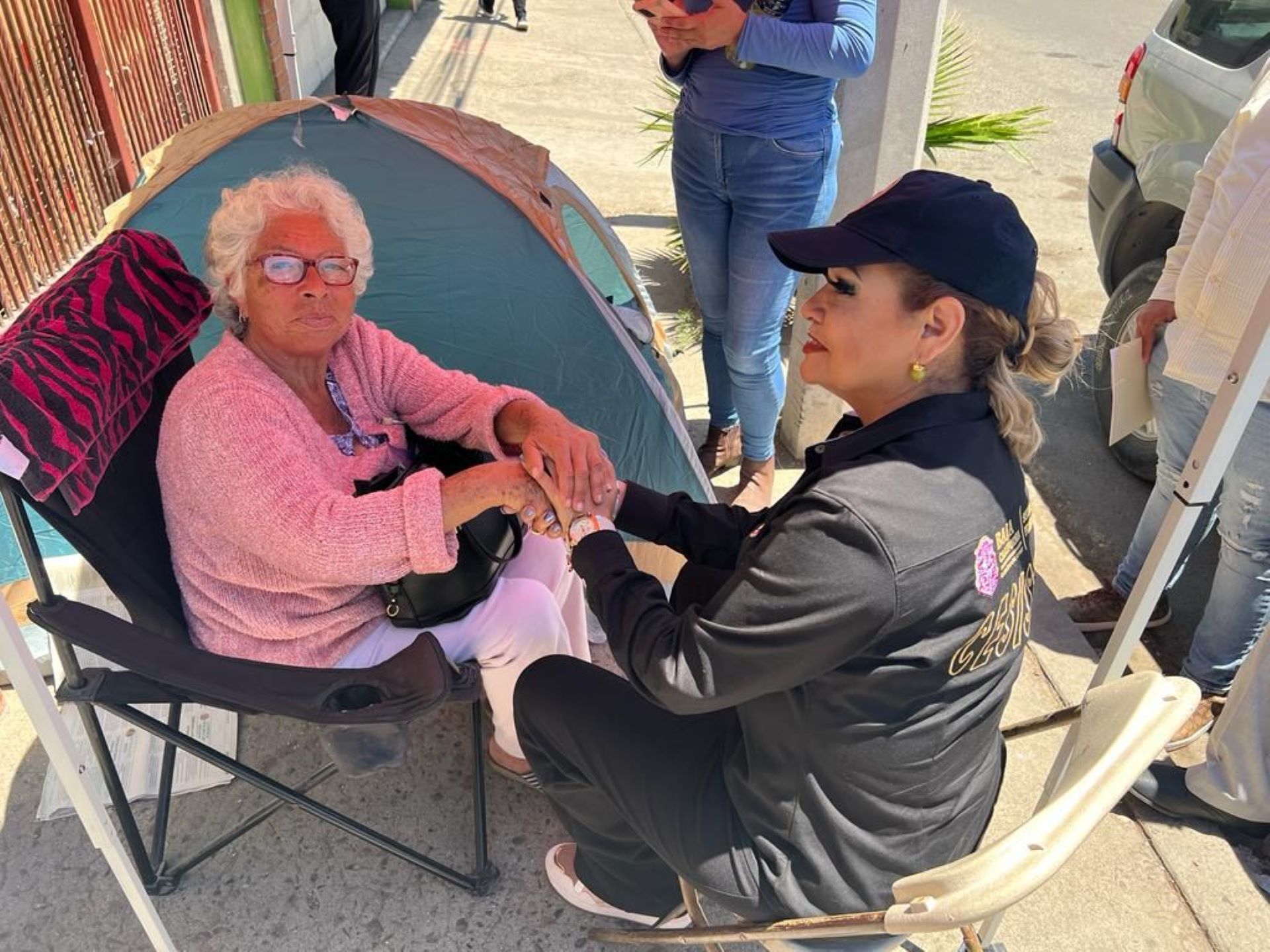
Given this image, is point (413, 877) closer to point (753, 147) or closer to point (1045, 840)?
point (1045, 840)

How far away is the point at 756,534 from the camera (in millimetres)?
1509

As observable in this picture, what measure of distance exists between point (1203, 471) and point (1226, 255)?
0.67 m

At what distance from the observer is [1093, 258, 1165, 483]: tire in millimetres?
3271

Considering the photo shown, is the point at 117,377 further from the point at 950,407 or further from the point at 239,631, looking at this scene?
the point at 950,407

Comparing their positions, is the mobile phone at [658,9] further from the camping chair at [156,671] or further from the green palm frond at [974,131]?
the green palm frond at [974,131]

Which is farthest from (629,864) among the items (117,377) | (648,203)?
(648,203)

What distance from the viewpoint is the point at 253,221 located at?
1835 mm

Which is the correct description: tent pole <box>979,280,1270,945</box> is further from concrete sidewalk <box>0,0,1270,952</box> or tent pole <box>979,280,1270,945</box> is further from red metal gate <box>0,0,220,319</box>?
red metal gate <box>0,0,220,319</box>

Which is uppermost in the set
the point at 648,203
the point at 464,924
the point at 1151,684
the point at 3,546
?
the point at 1151,684

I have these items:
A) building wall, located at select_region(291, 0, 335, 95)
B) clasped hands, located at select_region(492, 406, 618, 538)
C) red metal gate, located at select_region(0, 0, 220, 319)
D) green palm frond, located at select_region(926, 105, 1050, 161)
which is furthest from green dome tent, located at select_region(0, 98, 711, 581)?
building wall, located at select_region(291, 0, 335, 95)

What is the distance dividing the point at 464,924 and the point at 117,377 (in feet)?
4.16

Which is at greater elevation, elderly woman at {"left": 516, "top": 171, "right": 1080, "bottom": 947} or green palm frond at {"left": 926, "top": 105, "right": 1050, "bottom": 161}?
elderly woman at {"left": 516, "top": 171, "right": 1080, "bottom": 947}

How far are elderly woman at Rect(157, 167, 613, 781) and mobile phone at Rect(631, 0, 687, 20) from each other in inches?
38.7

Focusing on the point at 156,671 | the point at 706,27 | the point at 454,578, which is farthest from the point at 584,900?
the point at 706,27
